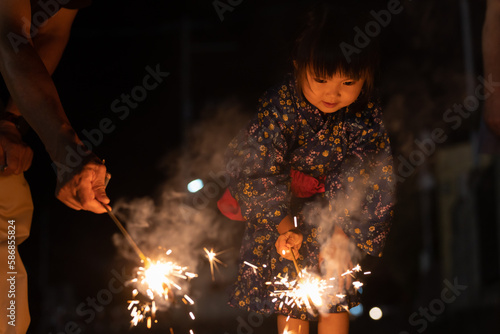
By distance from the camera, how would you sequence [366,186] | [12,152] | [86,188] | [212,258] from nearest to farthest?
[86,188] → [12,152] → [366,186] → [212,258]

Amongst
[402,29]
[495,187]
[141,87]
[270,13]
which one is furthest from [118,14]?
[495,187]

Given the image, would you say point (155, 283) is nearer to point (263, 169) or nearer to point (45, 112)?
point (263, 169)

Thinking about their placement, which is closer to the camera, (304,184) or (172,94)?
(304,184)

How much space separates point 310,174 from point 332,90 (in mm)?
311

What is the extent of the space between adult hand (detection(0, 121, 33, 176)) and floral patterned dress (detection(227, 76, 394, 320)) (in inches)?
25.4

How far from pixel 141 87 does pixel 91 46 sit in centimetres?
32

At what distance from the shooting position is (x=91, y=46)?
8.09ft

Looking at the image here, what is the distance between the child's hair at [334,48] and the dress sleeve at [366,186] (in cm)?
13

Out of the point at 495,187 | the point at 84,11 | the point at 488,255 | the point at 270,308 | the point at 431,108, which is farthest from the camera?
the point at 488,255

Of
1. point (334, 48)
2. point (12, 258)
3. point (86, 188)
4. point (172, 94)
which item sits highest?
point (172, 94)

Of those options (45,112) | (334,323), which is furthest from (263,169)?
(45,112)

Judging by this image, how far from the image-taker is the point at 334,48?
165 cm

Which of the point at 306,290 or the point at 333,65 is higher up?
the point at 333,65

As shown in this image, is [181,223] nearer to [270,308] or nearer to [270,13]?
[270,308]
